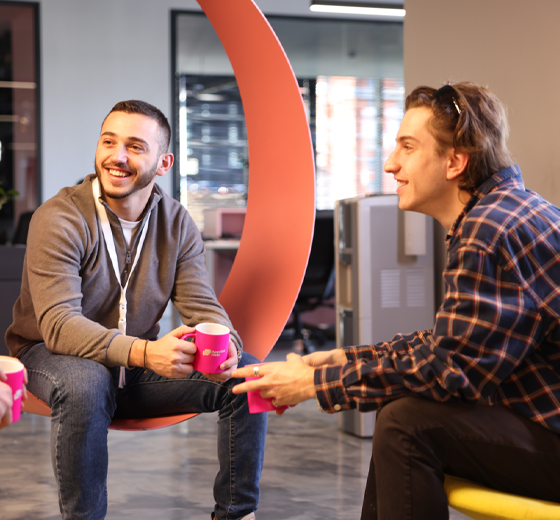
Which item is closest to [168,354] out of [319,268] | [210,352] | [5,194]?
[210,352]

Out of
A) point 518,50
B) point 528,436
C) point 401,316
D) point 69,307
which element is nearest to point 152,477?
point 69,307

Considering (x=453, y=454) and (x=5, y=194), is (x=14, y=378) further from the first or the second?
(x=5, y=194)

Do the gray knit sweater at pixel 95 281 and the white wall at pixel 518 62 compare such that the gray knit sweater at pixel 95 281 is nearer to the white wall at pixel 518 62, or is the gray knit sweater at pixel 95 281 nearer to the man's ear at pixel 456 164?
the man's ear at pixel 456 164

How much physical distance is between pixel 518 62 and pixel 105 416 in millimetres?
1826

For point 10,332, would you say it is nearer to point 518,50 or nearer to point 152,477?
point 152,477

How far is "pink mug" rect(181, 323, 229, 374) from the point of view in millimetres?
1632

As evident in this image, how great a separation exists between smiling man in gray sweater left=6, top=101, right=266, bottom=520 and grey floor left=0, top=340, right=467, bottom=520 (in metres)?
0.48

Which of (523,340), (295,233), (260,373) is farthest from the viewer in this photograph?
(295,233)

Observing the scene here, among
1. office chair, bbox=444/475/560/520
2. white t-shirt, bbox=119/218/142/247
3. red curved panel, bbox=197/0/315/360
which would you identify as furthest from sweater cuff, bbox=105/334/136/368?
office chair, bbox=444/475/560/520

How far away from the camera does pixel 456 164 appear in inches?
53.4

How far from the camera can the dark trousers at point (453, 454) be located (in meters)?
1.18

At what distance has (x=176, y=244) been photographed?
6.49 ft

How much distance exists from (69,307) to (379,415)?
2.73 ft

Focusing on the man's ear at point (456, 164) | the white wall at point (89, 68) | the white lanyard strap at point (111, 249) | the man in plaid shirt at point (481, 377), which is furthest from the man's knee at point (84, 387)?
the white wall at point (89, 68)
